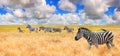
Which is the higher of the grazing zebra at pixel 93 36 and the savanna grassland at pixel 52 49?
the grazing zebra at pixel 93 36

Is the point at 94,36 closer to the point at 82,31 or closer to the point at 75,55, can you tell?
the point at 82,31

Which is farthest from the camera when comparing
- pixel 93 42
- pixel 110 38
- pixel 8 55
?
pixel 110 38

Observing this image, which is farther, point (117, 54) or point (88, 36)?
point (88, 36)

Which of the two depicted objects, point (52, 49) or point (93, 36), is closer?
point (52, 49)

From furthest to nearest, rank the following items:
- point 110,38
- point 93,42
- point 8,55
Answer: point 110,38, point 93,42, point 8,55

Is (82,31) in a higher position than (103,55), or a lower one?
higher

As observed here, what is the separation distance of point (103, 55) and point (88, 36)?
2918mm

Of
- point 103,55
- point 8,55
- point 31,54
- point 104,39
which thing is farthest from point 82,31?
point 8,55

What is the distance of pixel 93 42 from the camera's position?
15461mm

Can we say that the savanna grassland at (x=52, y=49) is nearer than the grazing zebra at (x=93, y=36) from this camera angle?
Yes

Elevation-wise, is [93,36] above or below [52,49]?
above

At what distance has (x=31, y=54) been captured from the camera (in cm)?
1234

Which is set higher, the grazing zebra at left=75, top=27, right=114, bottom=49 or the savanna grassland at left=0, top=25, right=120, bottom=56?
the grazing zebra at left=75, top=27, right=114, bottom=49

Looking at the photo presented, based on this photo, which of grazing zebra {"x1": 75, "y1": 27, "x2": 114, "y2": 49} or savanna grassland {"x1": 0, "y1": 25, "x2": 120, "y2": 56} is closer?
savanna grassland {"x1": 0, "y1": 25, "x2": 120, "y2": 56}
